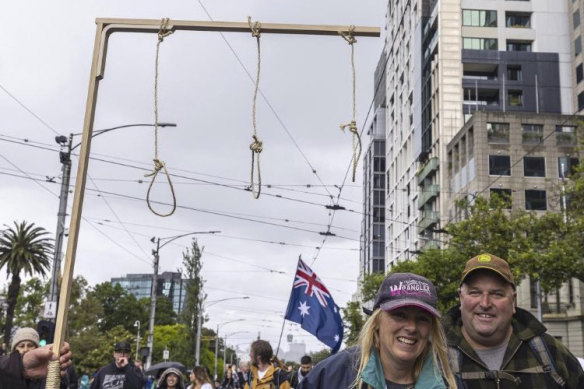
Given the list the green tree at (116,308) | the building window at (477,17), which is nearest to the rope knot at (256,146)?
the building window at (477,17)

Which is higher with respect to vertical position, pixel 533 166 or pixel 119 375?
pixel 533 166

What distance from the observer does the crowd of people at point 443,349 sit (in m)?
3.19

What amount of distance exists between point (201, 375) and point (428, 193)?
187ft

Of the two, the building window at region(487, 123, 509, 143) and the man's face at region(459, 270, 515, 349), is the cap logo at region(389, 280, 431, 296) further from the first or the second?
the building window at region(487, 123, 509, 143)

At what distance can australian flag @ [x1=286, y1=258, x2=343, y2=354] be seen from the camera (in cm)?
1013

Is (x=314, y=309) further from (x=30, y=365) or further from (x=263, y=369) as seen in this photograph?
(x=30, y=365)

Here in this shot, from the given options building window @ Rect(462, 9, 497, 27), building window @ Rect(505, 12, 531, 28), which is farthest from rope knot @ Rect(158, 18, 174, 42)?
building window @ Rect(462, 9, 497, 27)

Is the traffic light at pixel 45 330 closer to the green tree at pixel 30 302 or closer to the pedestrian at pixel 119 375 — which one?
the pedestrian at pixel 119 375

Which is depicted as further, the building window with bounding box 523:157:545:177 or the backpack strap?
the building window with bounding box 523:157:545:177

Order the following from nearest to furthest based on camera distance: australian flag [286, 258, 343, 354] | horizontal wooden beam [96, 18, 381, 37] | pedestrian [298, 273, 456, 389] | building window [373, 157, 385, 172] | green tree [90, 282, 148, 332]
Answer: pedestrian [298, 273, 456, 389] → horizontal wooden beam [96, 18, 381, 37] → australian flag [286, 258, 343, 354] → green tree [90, 282, 148, 332] → building window [373, 157, 385, 172]

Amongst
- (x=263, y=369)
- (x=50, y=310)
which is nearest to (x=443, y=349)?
(x=263, y=369)

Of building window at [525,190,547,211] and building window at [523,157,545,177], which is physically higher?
building window at [523,157,545,177]

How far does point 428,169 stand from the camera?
67.7m

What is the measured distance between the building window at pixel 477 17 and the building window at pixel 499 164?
1664cm
